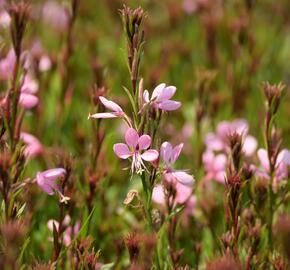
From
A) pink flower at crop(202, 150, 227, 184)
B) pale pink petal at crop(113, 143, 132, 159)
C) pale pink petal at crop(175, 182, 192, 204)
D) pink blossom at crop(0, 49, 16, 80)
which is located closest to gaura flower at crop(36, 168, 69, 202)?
pale pink petal at crop(113, 143, 132, 159)

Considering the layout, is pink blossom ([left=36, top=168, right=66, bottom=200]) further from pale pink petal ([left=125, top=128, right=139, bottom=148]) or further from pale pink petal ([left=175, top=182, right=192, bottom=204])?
pale pink petal ([left=175, top=182, right=192, bottom=204])

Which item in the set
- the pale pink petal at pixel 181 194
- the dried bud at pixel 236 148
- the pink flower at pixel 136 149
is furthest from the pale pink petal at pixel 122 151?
the pale pink petal at pixel 181 194

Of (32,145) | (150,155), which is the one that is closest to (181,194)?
(150,155)

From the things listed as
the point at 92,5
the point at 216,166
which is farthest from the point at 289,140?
the point at 92,5

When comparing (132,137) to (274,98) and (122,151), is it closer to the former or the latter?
(122,151)

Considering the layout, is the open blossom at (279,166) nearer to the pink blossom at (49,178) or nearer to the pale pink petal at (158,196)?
the pale pink petal at (158,196)
